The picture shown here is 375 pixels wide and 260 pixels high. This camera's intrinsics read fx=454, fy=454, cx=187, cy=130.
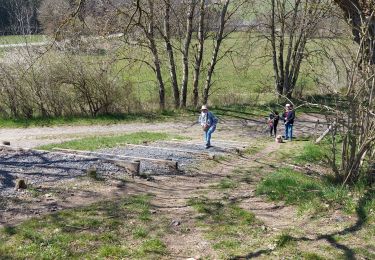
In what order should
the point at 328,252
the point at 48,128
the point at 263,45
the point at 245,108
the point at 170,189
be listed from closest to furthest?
the point at 328,252
the point at 170,189
the point at 48,128
the point at 245,108
the point at 263,45

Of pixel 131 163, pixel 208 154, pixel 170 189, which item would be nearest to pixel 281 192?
pixel 170 189

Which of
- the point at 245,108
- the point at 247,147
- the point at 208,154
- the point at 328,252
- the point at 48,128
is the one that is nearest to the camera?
the point at 328,252

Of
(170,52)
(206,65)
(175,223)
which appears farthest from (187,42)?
(175,223)

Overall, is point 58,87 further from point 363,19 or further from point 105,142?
point 363,19

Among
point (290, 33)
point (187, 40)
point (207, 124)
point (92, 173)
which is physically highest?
point (290, 33)

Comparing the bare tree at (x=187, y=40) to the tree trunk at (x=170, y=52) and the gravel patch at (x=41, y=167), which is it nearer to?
the tree trunk at (x=170, y=52)

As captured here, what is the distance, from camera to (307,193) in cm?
805

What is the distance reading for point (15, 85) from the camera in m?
21.1

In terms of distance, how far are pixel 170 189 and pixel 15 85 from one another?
1456cm

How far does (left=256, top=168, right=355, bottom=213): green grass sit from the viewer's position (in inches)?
297

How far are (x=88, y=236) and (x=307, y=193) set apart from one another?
3890mm

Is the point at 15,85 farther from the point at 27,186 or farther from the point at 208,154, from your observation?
the point at 27,186

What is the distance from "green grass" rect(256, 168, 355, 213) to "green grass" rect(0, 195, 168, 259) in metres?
2.34

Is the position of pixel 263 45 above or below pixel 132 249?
above
